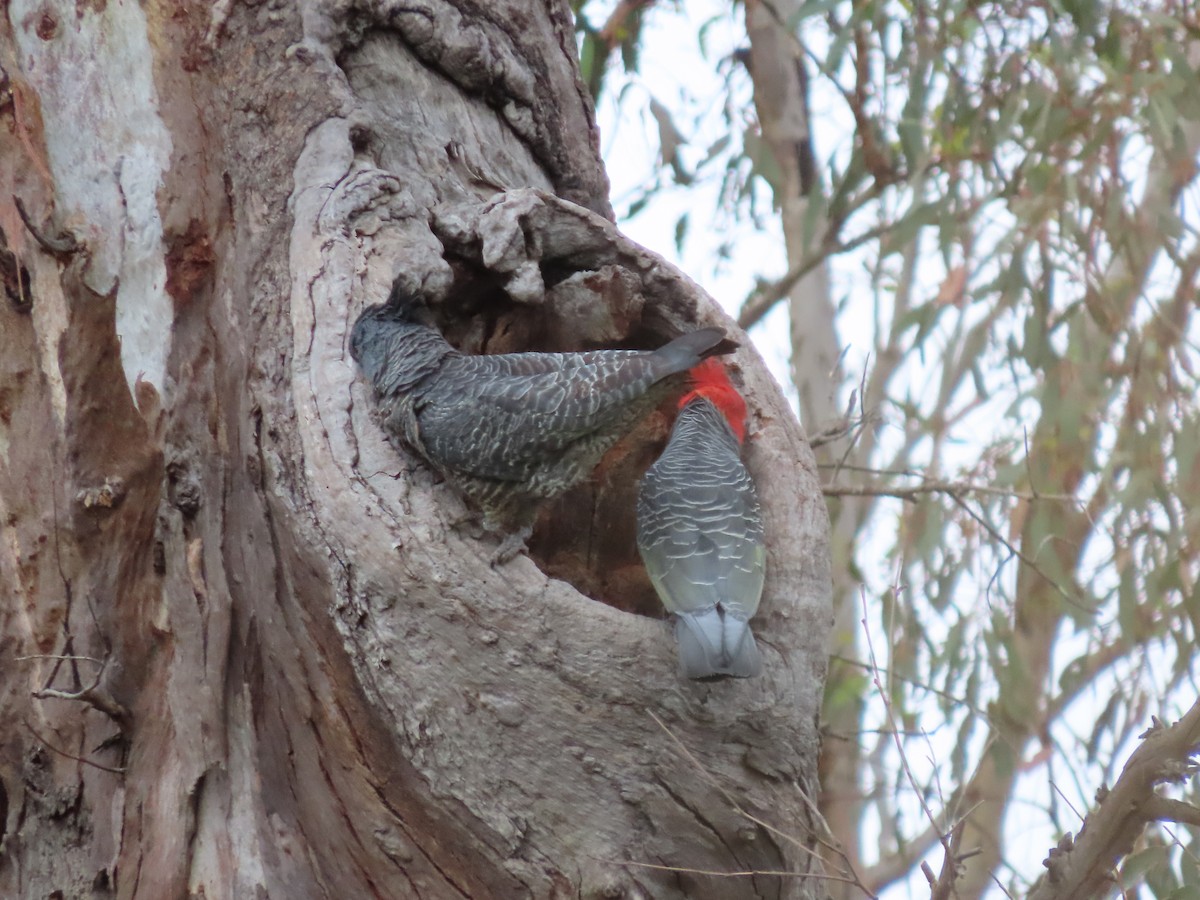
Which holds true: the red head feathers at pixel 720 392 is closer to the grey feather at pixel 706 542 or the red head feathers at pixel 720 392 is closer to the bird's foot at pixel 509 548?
the grey feather at pixel 706 542

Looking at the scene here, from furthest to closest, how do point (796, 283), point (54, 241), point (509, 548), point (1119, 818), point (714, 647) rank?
point (796, 283)
point (54, 241)
point (509, 548)
point (714, 647)
point (1119, 818)

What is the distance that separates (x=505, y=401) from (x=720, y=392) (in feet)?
2.12

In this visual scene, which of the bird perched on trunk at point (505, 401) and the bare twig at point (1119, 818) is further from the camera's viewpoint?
the bird perched on trunk at point (505, 401)

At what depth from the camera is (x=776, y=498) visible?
276 cm

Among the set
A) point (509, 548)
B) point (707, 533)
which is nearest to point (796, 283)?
point (707, 533)

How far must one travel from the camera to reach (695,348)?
2.57 metres

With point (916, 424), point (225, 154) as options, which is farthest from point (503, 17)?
point (916, 424)

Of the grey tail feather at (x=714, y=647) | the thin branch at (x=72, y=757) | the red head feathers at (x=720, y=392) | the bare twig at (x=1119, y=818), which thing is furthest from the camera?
the red head feathers at (x=720, y=392)

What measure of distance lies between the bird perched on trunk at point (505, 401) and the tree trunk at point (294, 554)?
60mm

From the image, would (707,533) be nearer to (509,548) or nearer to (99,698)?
(509,548)

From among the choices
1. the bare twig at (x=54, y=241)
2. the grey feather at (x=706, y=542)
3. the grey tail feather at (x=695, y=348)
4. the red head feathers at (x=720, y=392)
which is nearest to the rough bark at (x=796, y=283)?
the red head feathers at (x=720, y=392)

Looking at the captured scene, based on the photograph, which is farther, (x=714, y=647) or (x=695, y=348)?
(x=695, y=348)

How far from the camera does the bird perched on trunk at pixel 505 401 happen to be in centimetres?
244

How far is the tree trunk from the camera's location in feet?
7.38
